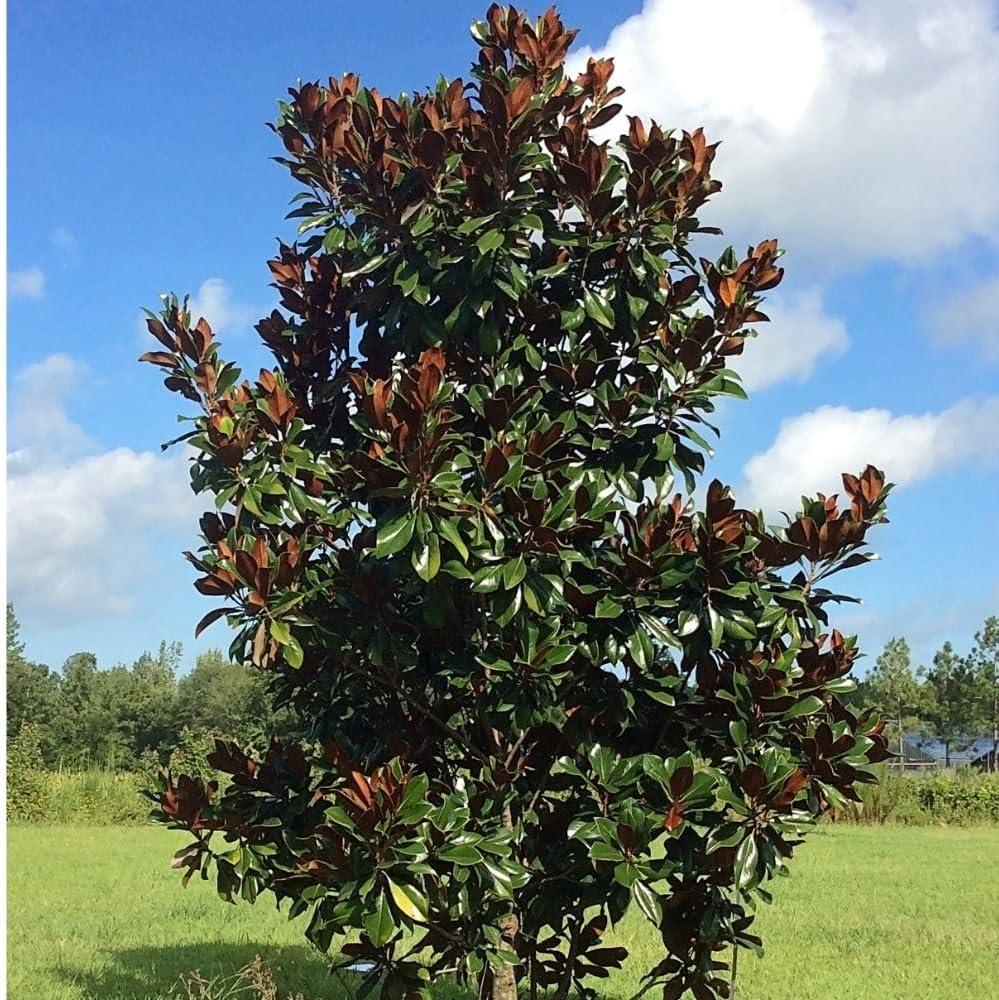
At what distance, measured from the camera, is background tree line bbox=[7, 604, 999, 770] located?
3325 centimetres

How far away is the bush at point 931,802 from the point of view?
2191 centimetres

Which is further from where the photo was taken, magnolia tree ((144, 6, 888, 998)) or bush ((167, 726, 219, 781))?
bush ((167, 726, 219, 781))

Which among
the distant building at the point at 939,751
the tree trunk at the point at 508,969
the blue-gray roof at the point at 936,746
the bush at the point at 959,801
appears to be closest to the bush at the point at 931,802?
the bush at the point at 959,801

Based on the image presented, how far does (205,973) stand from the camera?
7770mm

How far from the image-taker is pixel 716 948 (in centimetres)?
463

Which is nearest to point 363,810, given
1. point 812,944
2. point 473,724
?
point 473,724

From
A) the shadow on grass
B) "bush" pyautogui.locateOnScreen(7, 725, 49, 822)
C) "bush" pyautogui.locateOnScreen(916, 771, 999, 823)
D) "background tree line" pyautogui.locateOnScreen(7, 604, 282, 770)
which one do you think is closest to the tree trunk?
the shadow on grass

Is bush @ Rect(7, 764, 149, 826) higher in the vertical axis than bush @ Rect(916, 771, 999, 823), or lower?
higher

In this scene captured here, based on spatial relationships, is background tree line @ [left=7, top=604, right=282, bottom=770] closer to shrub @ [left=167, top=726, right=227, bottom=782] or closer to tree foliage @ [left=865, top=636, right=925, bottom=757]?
shrub @ [left=167, top=726, right=227, bottom=782]

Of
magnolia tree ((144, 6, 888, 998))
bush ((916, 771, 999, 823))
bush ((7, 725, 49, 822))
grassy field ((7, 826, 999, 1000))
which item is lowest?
bush ((916, 771, 999, 823))

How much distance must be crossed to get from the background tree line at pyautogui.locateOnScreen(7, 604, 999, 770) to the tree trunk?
22.8 metres

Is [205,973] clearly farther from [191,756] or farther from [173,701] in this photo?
[173,701]

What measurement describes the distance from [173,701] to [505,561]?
3398 cm

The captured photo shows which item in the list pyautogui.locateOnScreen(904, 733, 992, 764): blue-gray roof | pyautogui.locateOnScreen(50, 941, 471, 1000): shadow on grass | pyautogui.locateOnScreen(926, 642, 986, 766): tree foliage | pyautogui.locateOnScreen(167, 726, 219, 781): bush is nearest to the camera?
pyautogui.locateOnScreen(50, 941, 471, 1000): shadow on grass
